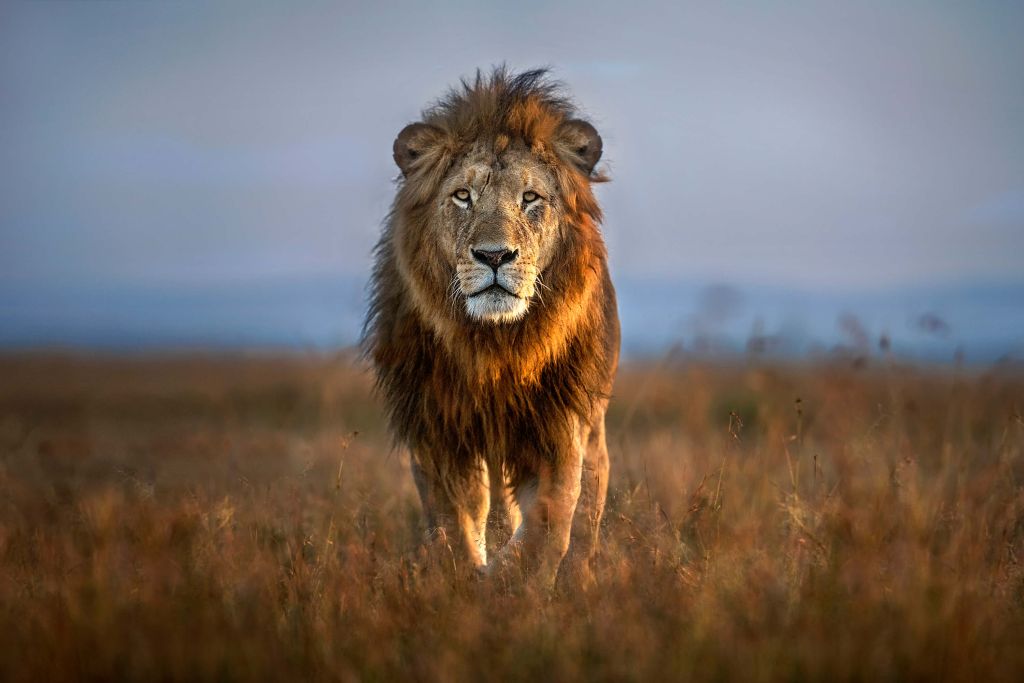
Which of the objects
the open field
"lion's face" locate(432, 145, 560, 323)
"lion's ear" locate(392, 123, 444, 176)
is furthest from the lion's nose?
the open field

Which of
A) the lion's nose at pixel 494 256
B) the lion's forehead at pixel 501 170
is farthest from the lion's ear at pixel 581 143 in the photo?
the lion's nose at pixel 494 256

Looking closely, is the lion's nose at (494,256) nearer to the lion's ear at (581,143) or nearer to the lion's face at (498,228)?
the lion's face at (498,228)

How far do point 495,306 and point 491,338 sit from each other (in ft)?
1.22

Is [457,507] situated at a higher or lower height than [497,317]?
lower

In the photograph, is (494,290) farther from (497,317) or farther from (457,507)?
(457,507)

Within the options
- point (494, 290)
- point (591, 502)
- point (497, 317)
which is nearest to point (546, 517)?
point (591, 502)

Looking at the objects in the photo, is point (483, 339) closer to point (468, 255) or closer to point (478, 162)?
point (468, 255)

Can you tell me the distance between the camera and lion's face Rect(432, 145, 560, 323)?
493cm

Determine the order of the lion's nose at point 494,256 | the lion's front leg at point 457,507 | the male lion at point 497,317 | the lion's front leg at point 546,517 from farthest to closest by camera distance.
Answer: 1. the lion's front leg at point 457,507
2. the male lion at point 497,317
3. the lion's front leg at point 546,517
4. the lion's nose at point 494,256

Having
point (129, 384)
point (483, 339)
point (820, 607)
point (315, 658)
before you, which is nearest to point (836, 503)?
point (820, 607)

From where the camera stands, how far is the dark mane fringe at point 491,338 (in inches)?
208

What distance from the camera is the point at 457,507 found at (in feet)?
17.7

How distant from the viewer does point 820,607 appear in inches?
150

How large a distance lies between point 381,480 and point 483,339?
11.3 feet
